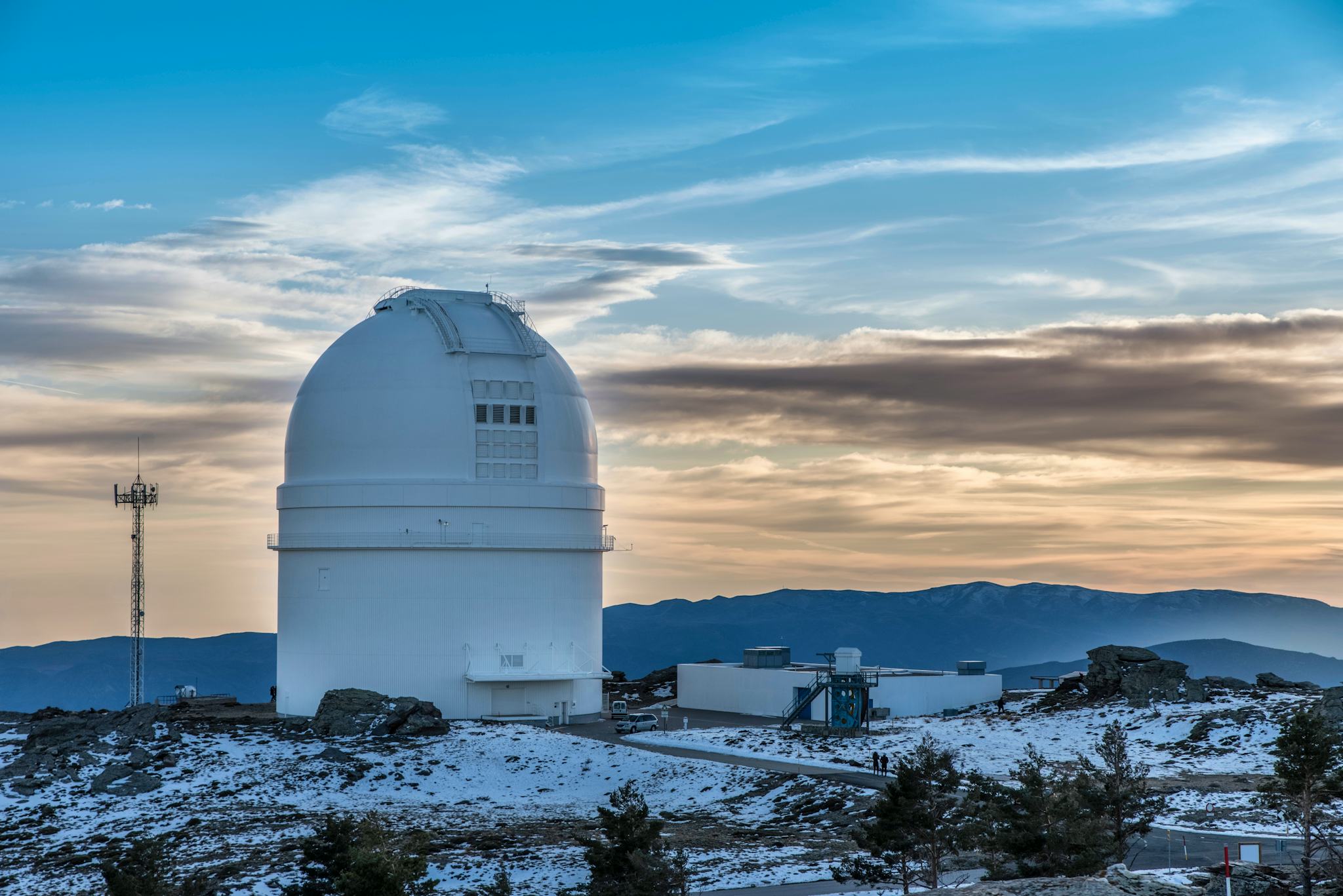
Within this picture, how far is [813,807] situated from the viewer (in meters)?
35.7

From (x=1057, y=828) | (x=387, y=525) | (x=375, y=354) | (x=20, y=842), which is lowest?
(x=20, y=842)

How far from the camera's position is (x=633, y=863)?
22016mm

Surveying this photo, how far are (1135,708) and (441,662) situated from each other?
24374 mm

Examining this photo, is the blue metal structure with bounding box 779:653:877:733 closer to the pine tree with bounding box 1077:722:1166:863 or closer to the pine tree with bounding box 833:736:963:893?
the pine tree with bounding box 1077:722:1166:863

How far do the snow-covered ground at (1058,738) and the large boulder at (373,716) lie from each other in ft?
22.8

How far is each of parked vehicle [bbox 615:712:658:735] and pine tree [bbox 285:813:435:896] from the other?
76.2 ft

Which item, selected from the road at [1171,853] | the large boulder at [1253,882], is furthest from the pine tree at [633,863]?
the large boulder at [1253,882]

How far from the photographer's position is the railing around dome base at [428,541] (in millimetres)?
53719

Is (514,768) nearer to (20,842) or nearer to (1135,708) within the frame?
(20,842)

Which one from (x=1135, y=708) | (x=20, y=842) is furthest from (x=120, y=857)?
(x=1135, y=708)

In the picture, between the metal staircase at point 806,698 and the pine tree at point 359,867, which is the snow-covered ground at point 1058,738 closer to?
the metal staircase at point 806,698

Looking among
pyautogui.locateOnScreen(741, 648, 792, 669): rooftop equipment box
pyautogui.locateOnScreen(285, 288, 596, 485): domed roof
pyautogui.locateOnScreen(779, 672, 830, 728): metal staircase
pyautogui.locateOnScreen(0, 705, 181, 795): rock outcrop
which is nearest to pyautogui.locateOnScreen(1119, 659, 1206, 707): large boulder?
pyautogui.locateOnScreen(779, 672, 830, 728): metal staircase

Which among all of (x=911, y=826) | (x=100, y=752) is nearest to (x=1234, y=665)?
(x=100, y=752)

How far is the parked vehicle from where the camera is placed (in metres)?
51.5
